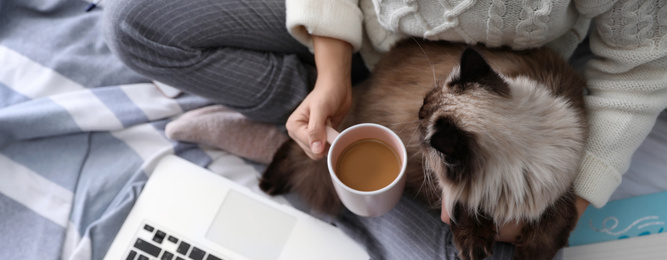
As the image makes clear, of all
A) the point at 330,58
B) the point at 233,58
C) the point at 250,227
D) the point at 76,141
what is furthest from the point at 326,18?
the point at 76,141

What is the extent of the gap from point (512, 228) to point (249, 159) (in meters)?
0.71

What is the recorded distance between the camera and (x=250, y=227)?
1.02 metres

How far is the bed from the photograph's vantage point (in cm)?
110

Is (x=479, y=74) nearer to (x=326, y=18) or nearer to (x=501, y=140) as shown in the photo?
(x=501, y=140)

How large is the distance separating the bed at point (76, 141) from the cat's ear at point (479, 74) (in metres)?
0.45

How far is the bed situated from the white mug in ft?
0.91

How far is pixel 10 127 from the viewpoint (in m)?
1.18

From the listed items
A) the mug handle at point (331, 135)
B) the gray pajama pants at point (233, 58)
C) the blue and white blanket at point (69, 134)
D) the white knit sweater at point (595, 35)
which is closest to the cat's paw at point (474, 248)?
the gray pajama pants at point (233, 58)

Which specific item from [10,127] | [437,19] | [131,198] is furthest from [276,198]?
[10,127]

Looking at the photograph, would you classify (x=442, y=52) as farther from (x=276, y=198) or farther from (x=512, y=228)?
(x=276, y=198)

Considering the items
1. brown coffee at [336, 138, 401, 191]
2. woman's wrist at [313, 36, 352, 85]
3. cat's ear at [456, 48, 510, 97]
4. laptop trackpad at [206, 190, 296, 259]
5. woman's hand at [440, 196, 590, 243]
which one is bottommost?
laptop trackpad at [206, 190, 296, 259]

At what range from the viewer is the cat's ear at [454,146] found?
2.19ft

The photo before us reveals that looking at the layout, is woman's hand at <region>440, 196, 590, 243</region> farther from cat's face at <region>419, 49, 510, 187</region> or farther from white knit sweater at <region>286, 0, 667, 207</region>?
cat's face at <region>419, 49, 510, 187</region>

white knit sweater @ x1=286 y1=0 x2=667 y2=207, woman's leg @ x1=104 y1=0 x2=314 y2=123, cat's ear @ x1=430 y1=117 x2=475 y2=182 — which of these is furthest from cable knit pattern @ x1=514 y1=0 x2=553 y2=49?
woman's leg @ x1=104 y1=0 x2=314 y2=123
